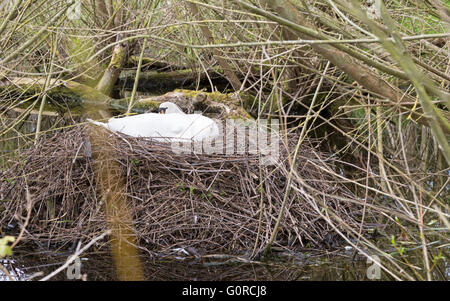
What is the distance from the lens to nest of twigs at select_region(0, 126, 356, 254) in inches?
162

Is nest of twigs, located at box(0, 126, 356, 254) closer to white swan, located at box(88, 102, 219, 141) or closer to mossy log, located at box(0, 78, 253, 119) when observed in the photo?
white swan, located at box(88, 102, 219, 141)

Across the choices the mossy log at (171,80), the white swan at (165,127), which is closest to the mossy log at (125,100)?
the white swan at (165,127)

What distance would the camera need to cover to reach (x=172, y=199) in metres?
4.32

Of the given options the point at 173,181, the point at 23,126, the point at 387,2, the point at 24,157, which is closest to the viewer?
the point at 173,181

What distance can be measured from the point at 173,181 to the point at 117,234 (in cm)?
64

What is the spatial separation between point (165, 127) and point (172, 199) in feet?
3.09

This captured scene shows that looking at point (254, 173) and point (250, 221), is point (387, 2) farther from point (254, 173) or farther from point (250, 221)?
point (250, 221)

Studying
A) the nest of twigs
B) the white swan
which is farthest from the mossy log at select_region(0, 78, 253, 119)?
the nest of twigs

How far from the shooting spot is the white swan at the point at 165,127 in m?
4.95

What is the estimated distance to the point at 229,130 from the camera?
18.1 ft

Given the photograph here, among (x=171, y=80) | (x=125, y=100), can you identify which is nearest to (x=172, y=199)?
(x=125, y=100)

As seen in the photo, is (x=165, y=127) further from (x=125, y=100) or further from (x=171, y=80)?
(x=171, y=80)

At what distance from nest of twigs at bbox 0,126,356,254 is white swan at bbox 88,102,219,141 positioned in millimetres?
236
